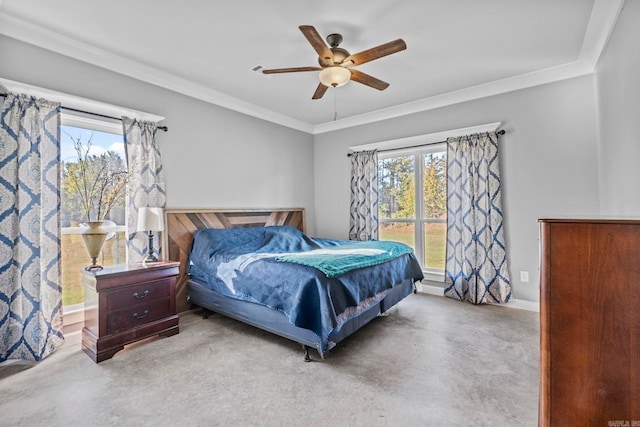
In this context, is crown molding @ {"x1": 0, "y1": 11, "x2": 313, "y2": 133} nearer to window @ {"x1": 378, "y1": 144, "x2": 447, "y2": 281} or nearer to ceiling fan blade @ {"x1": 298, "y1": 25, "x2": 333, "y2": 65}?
ceiling fan blade @ {"x1": 298, "y1": 25, "x2": 333, "y2": 65}

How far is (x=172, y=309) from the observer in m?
2.90

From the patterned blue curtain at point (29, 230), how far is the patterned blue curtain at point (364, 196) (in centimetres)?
366

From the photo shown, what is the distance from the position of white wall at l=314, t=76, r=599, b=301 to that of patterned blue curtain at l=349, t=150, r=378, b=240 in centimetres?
107

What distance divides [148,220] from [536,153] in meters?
4.31

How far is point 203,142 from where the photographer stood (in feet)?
12.4

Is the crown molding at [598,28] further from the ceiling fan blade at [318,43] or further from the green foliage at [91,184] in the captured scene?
the green foliage at [91,184]

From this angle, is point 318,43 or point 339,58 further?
point 339,58

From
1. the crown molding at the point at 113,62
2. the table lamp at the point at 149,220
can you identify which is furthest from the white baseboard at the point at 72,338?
the crown molding at the point at 113,62

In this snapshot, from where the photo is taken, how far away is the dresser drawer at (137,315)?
248 centimetres

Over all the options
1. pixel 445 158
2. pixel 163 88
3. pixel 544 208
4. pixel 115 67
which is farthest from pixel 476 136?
pixel 115 67

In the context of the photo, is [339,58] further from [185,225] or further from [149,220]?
[185,225]

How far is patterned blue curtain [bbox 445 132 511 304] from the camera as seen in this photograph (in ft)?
11.9

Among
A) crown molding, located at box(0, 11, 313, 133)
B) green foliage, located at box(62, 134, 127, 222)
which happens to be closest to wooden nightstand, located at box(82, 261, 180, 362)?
green foliage, located at box(62, 134, 127, 222)

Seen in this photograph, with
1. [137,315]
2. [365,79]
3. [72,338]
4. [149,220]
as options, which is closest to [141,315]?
[137,315]
